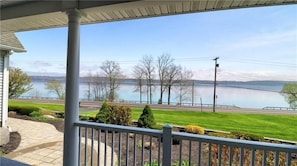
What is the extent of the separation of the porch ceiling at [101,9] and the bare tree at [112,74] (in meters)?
5.47

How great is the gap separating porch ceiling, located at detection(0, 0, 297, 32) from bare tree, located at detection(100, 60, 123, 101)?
18.0ft

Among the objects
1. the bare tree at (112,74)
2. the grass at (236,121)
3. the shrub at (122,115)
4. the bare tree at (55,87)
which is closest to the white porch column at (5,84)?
the grass at (236,121)

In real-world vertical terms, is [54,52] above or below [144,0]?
above

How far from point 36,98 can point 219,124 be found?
954 cm

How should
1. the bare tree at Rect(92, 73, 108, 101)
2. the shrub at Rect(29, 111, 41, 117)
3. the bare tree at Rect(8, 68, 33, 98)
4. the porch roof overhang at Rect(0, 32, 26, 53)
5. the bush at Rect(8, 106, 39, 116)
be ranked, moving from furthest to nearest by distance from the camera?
the bare tree at Rect(8, 68, 33, 98), the bush at Rect(8, 106, 39, 116), the shrub at Rect(29, 111, 41, 117), the bare tree at Rect(92, 73, 108, 101), the porch roof overhang at Rect(0, 32, 26, 53)

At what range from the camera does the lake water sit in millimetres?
7555

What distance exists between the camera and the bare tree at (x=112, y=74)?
27.7 feet

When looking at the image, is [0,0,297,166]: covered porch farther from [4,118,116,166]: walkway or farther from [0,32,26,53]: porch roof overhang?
[0,32,26,53]: porch roof overhang

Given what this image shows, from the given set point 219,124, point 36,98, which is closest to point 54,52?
point 36,98

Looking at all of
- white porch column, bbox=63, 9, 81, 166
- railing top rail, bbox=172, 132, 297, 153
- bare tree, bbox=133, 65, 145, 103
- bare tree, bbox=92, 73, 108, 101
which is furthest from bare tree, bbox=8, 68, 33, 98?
railing top rail, bbox=172, 132, 297, 153

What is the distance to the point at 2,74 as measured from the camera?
5828mm

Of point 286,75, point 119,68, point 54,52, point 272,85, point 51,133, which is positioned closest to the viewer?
point 51,133

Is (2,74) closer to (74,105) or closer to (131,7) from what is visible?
(74,105)

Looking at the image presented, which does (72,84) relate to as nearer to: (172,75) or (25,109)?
(172,75)
